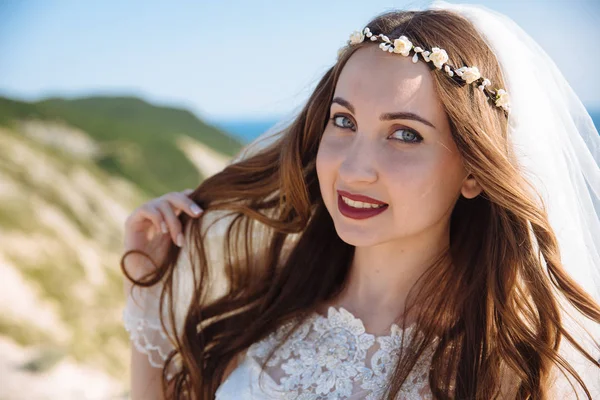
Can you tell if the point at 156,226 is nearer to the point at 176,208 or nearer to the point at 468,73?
the point at 176,208

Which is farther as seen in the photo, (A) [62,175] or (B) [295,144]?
(A) [62,175]

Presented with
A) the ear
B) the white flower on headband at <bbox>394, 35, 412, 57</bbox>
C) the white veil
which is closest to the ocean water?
the white veil

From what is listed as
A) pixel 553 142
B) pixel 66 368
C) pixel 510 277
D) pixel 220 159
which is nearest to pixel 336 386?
pixel 510 277

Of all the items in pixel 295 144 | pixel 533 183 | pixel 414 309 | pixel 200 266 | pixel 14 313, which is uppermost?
pixel 533 183

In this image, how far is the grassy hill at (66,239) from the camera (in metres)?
5.14

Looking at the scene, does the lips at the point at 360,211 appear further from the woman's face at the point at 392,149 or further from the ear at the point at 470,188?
the ear at the point at 470,188

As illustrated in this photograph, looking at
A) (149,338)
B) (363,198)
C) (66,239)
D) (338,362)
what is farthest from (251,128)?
(363,198)

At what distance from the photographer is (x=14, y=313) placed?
5.20 metres

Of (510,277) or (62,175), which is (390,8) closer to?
(510,277)

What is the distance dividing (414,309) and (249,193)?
733 mm

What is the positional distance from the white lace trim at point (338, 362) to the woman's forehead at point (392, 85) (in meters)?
0.70

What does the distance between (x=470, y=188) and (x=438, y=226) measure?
0.60ft

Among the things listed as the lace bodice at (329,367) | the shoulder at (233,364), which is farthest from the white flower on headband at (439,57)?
the shoulder at (233,364)

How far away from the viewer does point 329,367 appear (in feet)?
7.59
